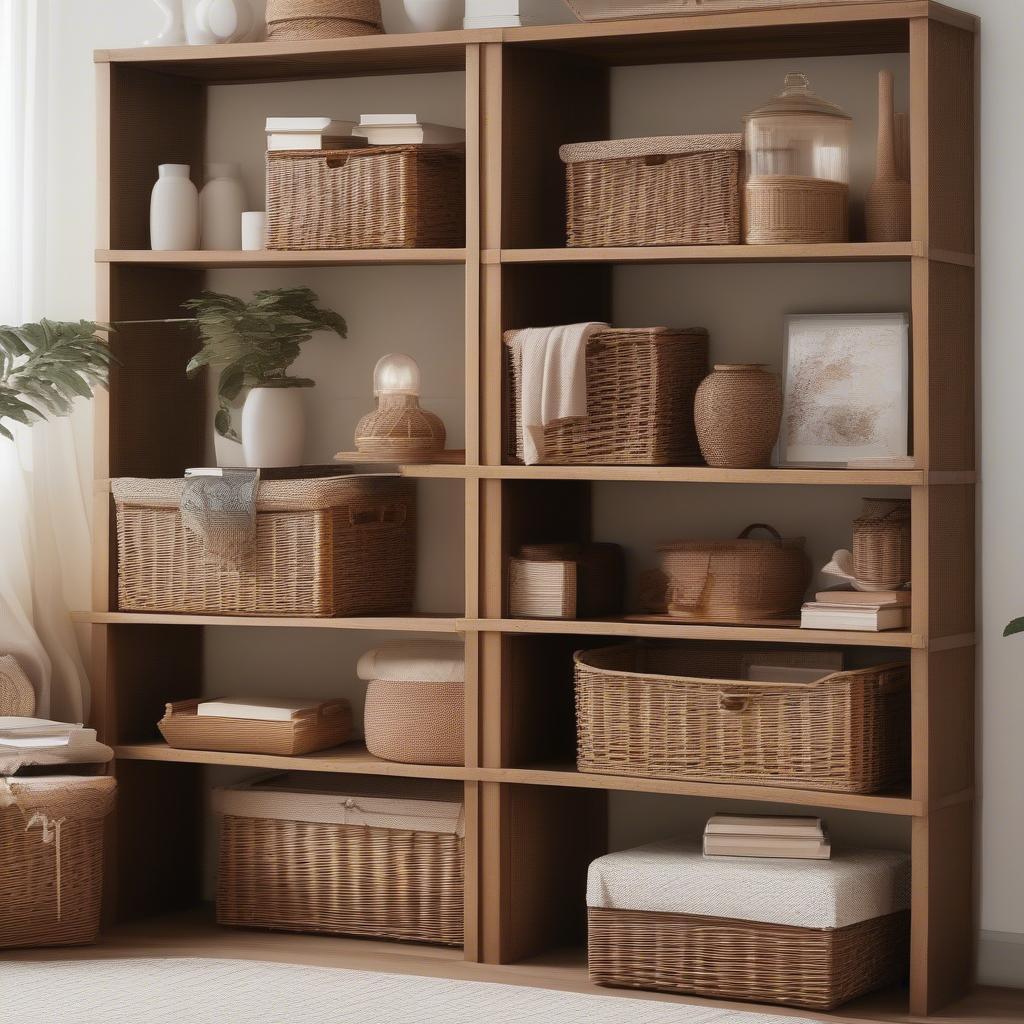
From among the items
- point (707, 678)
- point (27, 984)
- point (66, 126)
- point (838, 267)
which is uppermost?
point (66, 126)

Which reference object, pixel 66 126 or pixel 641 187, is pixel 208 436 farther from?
pixel 641 187

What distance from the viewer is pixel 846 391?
11.7 ft

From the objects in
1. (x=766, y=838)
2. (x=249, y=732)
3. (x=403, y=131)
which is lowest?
(x=766, y=838)

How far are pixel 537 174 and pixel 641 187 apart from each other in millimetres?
320

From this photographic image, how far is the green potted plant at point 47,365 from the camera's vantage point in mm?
3789

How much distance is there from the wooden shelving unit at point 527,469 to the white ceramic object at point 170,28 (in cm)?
7

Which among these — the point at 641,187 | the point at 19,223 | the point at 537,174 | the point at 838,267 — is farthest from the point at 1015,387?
the point at 19,223

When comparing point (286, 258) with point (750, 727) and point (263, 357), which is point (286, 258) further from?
point (750, 727)

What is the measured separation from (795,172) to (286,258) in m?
1.12

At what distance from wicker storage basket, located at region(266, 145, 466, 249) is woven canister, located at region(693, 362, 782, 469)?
2.41 ft

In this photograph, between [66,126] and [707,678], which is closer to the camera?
[707,678]

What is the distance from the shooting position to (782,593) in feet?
12.0

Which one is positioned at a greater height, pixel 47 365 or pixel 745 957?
pixel 47 365

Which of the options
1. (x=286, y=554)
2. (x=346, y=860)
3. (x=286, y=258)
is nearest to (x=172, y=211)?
(x=286, y=258)
